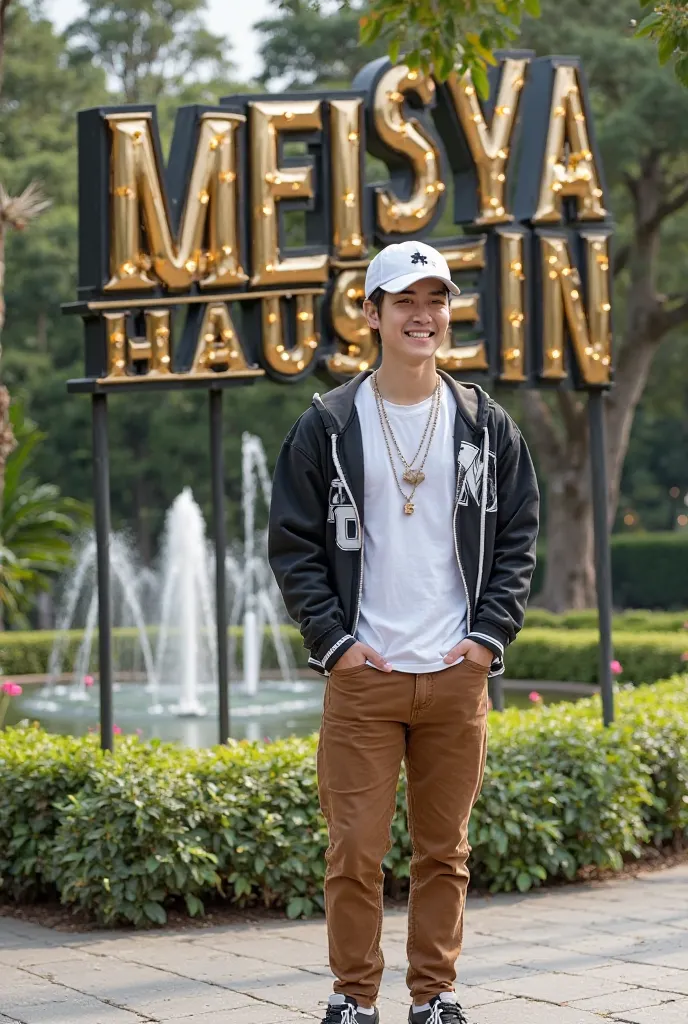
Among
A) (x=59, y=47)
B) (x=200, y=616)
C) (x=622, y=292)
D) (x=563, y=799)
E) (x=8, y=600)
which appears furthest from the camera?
(x=59, y=47)

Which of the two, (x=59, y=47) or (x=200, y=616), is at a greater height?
(x=59, y=47)

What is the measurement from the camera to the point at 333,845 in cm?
344

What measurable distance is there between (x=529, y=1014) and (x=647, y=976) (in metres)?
0.58

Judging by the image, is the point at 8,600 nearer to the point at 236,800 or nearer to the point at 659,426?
the point at 236,800

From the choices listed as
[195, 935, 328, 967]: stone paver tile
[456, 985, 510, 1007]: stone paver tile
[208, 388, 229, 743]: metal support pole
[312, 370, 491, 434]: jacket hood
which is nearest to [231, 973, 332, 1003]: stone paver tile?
[195, 935, 328, 967]: stone paver tile

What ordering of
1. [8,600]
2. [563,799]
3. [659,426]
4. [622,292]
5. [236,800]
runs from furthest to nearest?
1. [659,426]
2. [622,292]
3. [8,600]
4. [563,799]
5. [236,800]

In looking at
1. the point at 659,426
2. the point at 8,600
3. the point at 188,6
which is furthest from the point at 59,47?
the point at 8,600

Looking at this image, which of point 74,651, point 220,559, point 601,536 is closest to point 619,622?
point 74,651

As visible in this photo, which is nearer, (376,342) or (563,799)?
(563,799)

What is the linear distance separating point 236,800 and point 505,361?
8.72 feet

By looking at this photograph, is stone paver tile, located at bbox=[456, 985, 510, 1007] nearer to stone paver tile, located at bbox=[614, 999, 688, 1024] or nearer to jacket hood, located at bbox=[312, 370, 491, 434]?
stone paver tile, located at bbox=[614, 999, 688, 1024]

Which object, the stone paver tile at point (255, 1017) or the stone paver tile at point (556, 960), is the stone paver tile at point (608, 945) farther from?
the stone paver tile at point (255, 1017)

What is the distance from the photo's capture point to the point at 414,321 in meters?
3.55

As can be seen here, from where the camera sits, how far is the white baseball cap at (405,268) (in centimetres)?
352
